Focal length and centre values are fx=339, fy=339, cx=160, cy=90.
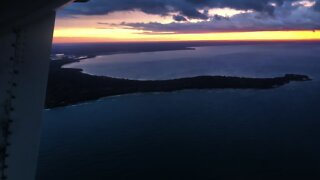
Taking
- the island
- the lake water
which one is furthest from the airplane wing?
the island

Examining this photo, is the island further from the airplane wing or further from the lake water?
the airplane wing

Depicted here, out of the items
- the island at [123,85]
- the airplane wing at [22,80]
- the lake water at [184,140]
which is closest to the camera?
the airplane wing at [22,80]

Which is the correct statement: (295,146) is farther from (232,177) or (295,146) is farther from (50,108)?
(50,108)

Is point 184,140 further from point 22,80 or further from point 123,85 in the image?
point 22,80

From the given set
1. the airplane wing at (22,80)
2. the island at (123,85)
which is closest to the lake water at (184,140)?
the island at (123,85)

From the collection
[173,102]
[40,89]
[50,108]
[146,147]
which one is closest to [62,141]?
[146,147]

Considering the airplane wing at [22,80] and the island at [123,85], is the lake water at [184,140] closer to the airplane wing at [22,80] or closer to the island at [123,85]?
the island at [123,85]

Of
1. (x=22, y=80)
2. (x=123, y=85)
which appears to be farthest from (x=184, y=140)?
(x=22, y=80)
